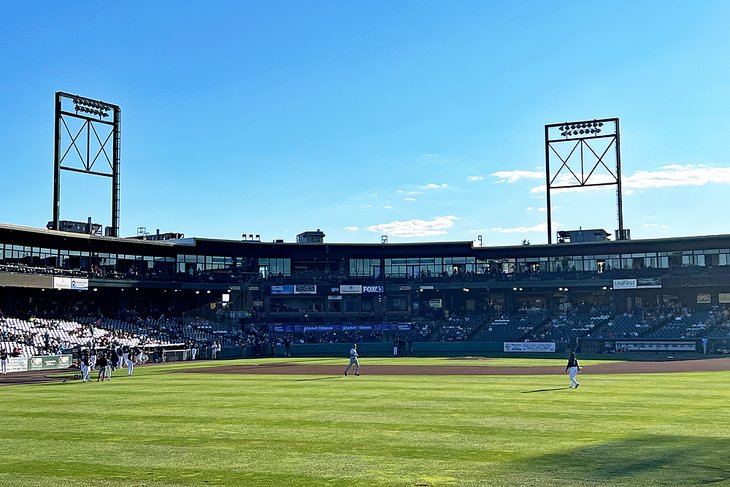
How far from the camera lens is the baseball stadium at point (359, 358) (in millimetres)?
13438

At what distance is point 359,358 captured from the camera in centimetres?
5531

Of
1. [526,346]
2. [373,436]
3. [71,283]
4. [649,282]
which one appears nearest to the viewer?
[373,436]

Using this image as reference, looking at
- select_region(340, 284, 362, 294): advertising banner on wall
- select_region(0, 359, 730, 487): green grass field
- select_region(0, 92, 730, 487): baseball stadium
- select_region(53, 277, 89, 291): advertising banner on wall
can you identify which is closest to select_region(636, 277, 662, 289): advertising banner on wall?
select_region(0, 92, 730, 487): baseball stadium

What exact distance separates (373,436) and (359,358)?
39.6 m

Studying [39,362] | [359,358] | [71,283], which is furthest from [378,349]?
[39,362]

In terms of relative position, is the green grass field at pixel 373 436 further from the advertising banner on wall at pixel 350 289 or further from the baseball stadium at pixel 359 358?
the advertising banner on wall at pixel 350 289

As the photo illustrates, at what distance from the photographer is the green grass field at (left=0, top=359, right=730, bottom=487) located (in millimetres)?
12125

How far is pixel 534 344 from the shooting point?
6331 cm

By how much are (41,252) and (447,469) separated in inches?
2273

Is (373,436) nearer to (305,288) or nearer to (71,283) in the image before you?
(71,283)

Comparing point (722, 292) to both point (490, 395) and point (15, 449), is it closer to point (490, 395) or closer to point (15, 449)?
point (490, 395)

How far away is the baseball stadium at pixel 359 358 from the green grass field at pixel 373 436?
9cm

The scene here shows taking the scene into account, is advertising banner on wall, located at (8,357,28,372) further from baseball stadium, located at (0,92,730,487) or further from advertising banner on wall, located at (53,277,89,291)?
advertising banner on wall, located at (53,277,89,291)

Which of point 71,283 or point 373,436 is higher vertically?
point 71,283
